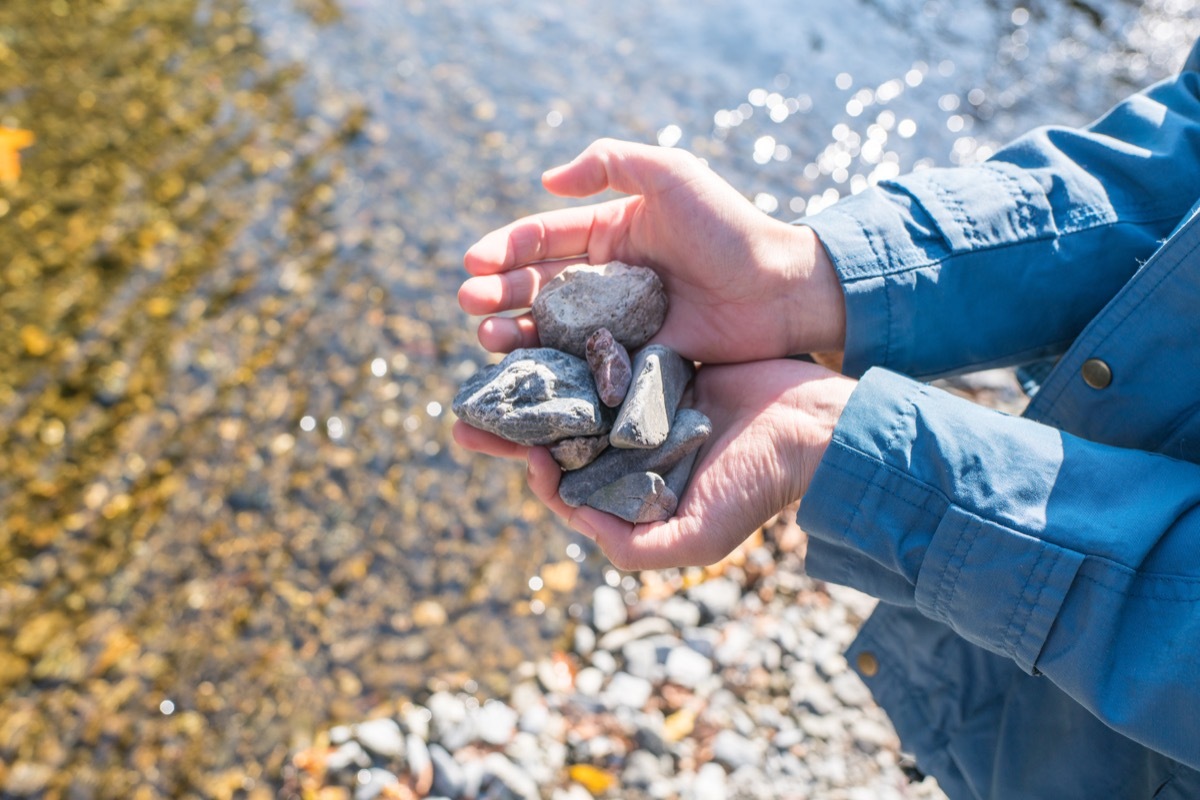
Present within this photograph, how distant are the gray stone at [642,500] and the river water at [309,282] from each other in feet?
6.03

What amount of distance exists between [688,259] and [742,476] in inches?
30.2

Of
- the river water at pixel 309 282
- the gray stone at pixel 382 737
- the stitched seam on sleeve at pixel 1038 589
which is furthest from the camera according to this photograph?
the river water at pixel 309 282

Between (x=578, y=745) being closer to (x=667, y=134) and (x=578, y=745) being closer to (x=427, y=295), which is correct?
(x=427, y=295)

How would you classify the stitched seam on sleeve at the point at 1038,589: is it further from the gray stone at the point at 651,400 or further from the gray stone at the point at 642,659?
the gray stone at the point at 642,659

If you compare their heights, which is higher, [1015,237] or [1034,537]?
[1015,237]

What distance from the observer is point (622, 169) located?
2654mm

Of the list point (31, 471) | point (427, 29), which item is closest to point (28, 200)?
point (31, 471)

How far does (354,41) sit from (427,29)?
623 millimetres

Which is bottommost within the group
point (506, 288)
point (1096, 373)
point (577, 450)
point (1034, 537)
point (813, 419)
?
point (577, 450)

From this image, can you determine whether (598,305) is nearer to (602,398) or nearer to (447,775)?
(602,398)

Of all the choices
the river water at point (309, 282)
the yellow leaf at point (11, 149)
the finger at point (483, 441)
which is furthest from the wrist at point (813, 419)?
the yellow leaf at point (11, 149)

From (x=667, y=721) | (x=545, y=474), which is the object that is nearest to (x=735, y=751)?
(x=667, y=721)

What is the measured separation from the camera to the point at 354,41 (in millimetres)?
7129

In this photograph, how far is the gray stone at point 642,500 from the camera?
236 centimetres
